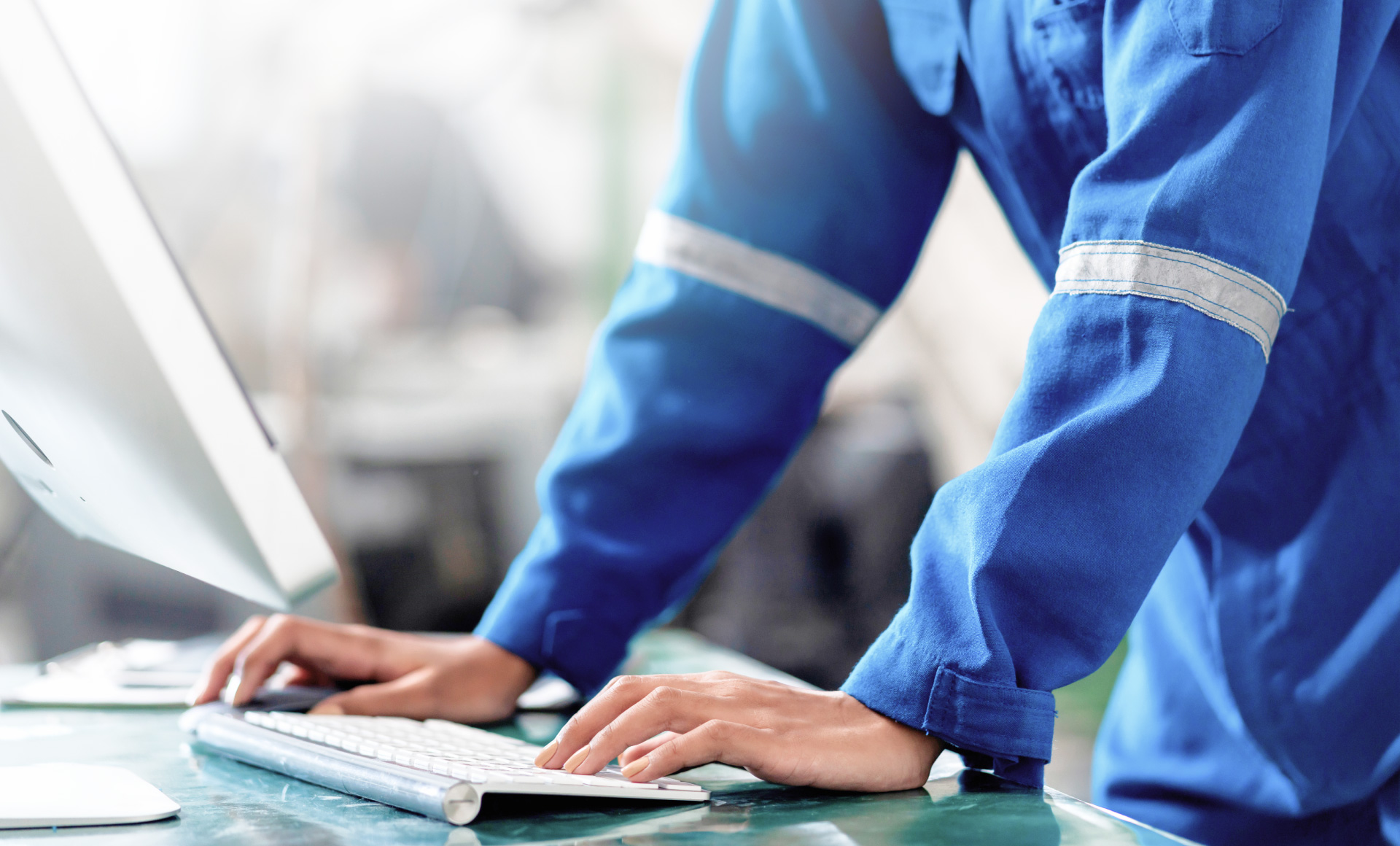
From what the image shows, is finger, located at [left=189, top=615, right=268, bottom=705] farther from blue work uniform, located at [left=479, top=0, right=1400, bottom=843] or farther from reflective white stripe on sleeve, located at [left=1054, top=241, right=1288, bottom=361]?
reflective white stripe on sleeve, located at [left=1054, top=241, right=1288, bottom=361]

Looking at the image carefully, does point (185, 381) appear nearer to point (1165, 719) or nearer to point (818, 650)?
point (1165, 719)

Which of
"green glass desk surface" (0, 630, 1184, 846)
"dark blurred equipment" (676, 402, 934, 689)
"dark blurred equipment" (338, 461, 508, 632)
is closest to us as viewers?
"green glass desk surface" (0, 630, 1184, 846)

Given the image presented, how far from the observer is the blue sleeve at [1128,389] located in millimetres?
458

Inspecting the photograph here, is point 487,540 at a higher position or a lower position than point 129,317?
lower

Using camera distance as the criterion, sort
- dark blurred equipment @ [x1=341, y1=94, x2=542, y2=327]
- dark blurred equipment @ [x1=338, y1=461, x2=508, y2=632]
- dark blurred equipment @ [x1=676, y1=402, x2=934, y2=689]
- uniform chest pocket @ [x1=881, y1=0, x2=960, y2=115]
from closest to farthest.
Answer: uniform chest pocket @ [x1=881, y1=0, x2=960, y2=115], dark blurred equipment @ [x1=676, y1=402, x2=934, y2=689], dark blurred equipment @ [x1=338, y1=461, x2=508, y2=632], dark blurred equipment @ [x1=341, y1=94, x2=542, y2=327]

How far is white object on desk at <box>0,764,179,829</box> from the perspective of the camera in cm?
42

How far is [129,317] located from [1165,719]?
64 centimetres

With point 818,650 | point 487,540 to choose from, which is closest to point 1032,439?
point 818,650

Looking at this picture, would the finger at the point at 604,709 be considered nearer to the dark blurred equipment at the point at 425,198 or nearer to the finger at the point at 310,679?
the finger at the point at 310,679

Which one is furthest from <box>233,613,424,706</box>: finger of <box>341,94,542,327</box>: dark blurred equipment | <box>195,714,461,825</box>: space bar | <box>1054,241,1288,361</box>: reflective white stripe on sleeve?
<box>341,94,542,327</box>: dark blurred equipment

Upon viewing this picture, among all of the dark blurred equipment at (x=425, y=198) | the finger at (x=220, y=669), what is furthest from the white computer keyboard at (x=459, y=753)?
the dark blurred equipment at (x=425, y=198)

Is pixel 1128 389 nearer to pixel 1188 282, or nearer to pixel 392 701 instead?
pixel 1188 282

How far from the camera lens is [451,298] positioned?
3766 mm

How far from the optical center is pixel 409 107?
12.4 ft
